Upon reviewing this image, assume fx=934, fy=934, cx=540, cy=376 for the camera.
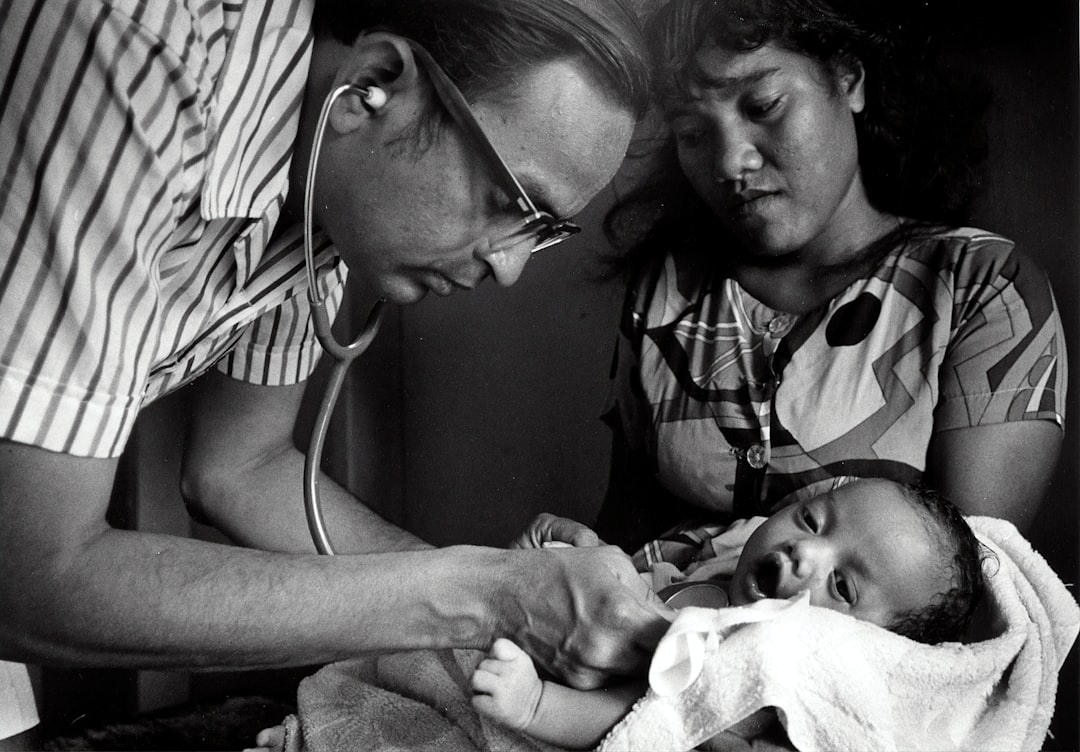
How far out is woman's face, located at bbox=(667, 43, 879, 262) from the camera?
39.8 inches

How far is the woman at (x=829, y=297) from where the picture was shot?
3.24 ft

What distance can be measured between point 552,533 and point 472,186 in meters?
0.43

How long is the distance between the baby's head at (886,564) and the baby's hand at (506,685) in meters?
0.26

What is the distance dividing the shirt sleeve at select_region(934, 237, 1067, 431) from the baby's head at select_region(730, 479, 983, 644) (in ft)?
0.43

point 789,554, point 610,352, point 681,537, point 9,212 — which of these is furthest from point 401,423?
Answer: point 9,212

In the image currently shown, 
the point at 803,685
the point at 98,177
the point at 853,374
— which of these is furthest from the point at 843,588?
the point at 98,177

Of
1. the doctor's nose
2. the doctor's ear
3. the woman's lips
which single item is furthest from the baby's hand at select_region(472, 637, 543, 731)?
the woman's lips

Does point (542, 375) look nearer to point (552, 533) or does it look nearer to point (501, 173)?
point (552, 533)

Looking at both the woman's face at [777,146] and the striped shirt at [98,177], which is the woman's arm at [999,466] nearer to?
the woman's face at [777,146]

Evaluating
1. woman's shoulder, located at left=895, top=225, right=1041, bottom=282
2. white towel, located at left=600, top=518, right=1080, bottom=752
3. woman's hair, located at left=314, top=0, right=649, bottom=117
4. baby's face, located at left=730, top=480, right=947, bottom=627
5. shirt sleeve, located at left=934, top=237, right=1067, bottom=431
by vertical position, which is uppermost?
woman's hair, located at left=314, top=0, right=649, bottom=117

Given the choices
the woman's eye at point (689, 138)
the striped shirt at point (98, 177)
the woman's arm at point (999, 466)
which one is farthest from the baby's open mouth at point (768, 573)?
the striped shirt at point (98, 177)

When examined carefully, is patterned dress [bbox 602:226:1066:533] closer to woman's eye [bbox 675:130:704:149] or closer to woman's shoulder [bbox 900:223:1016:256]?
woman's shoulder [bbox 900:223:1016:256]

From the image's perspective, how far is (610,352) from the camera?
47.4 inches

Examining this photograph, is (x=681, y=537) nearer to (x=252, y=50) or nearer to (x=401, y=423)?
(x=401, y=423)
